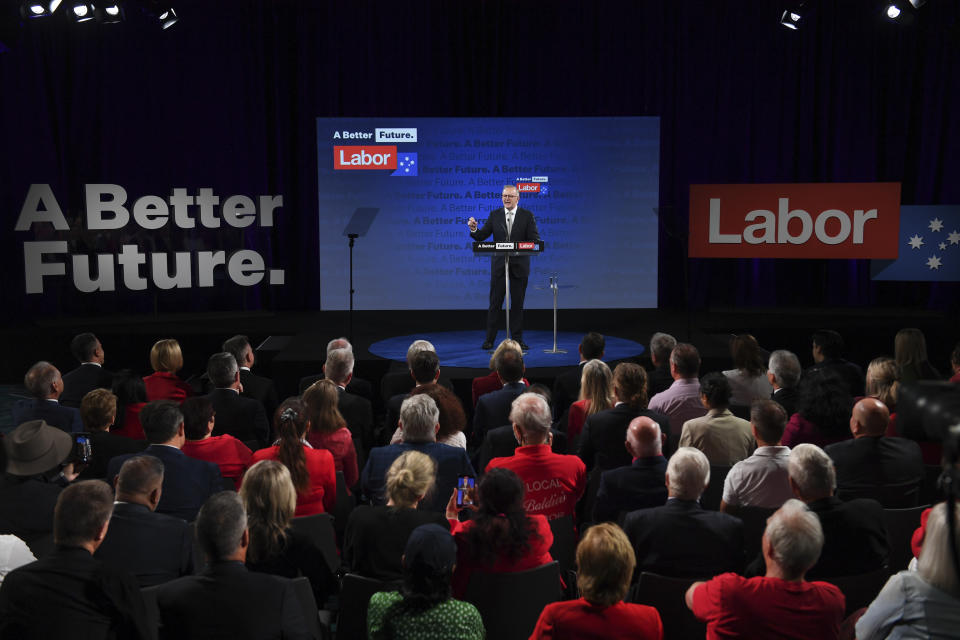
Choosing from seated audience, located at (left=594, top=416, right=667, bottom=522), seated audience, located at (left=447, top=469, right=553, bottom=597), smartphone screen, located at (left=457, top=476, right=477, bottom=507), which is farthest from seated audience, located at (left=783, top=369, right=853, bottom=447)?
seated audience, located at (left=447, top=469, right=553, bottom=597)

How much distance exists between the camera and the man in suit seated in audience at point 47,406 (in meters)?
4.32

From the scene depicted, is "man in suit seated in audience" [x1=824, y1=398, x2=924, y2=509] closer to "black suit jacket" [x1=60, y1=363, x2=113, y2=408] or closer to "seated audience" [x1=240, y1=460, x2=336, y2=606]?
"seated audience" [x1=240, y1=460, x2=336, y2=606]

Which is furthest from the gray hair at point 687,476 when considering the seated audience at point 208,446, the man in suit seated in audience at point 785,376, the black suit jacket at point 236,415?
the black suit jacket at point 236,415

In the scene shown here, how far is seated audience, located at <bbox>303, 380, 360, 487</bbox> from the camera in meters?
3.85

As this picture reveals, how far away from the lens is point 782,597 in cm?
228

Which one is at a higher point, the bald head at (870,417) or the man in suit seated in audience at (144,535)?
the bald head at (870,417)

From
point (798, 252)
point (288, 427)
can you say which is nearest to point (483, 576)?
point (288, 427)

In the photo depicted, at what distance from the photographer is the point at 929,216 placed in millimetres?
9016

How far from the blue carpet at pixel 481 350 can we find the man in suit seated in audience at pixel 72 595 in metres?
4.69

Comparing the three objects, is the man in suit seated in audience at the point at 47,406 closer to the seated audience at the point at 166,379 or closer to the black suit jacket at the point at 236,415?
the seated audience at the point at 166,379

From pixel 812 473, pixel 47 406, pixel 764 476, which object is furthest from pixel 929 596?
pixel 47 406

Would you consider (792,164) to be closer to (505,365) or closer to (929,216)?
(929,216)

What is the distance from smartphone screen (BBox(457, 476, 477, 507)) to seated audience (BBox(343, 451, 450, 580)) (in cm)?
17

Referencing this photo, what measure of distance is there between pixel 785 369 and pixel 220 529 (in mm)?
3219
